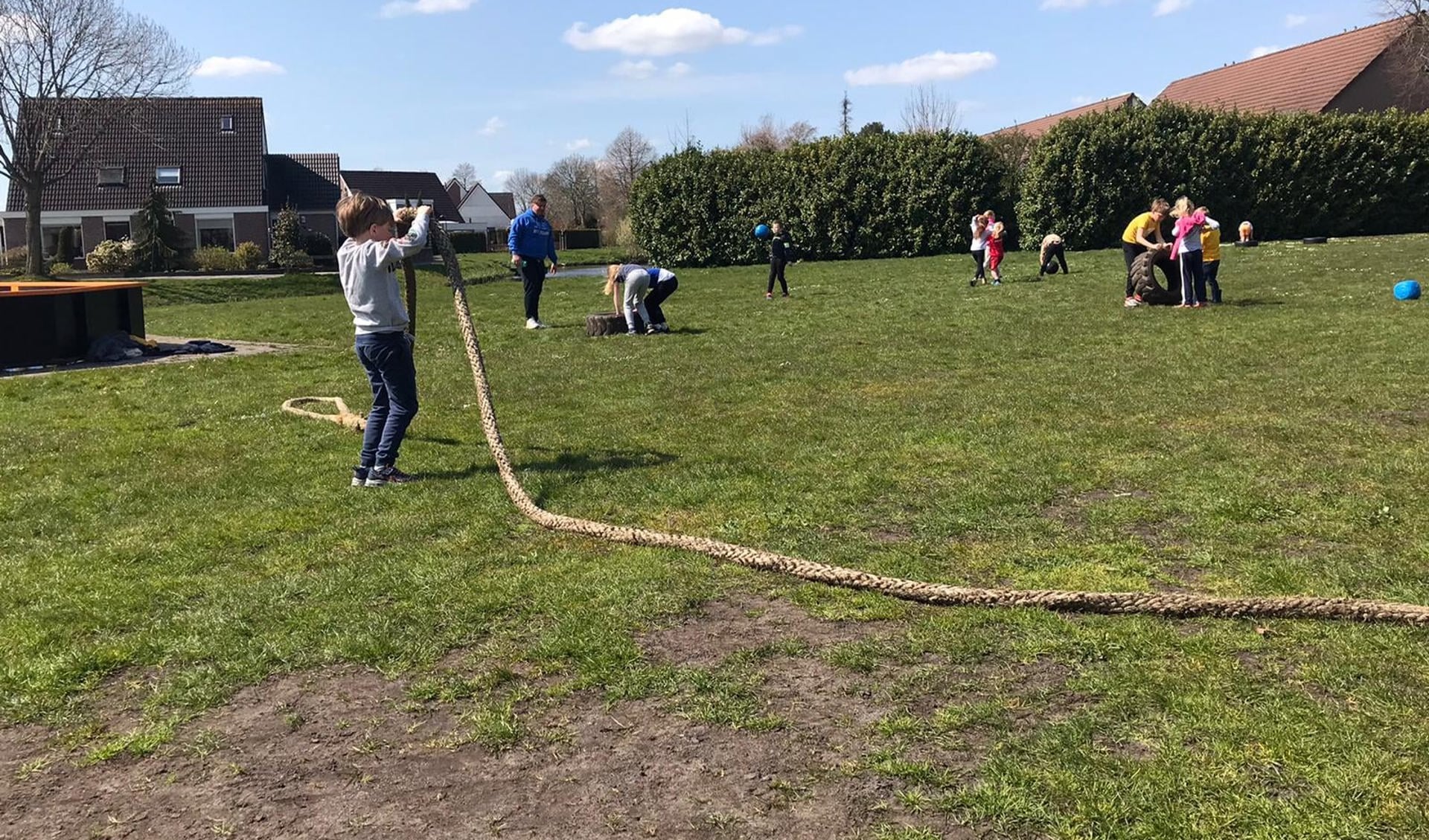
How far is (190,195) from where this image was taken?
56312mm

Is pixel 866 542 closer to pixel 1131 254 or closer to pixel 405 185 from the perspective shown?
pixel 1131 254

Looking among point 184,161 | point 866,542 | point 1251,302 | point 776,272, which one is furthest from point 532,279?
point 184,161

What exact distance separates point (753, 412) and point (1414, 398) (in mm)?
5229

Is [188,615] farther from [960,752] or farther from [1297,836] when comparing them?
[1297,836]

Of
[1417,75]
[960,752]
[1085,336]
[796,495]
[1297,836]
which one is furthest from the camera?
[1417,75]

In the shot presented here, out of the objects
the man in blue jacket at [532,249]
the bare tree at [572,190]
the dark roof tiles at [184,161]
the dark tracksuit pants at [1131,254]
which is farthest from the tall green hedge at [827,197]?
the bare tree at [572,190]

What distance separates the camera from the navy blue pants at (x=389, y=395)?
7020mm

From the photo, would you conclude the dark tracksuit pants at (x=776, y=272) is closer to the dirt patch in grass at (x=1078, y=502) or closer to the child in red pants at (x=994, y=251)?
the child in red pants at (x=994, y=251)

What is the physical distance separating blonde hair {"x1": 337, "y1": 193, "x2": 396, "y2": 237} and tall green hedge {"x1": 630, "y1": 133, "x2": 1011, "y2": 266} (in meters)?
29.1

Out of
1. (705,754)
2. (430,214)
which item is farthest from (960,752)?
(430,214)

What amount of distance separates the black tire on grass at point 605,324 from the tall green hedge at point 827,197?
21.1 m

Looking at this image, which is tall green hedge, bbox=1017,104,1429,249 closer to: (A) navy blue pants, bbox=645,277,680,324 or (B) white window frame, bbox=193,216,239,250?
(A) navy blue pants, bbox=645,277,680,324

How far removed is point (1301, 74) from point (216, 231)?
A: 54854mm

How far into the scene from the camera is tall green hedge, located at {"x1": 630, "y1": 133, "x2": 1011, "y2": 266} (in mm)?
34438
